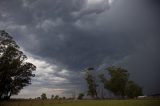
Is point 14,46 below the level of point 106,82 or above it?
above

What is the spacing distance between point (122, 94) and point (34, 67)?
191ft

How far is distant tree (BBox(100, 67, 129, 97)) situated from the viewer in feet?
363

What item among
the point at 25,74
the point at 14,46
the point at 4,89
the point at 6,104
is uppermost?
the point at 14,46

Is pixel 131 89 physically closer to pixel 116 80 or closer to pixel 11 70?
pixel 116 80

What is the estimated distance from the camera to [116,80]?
11081 centimetres

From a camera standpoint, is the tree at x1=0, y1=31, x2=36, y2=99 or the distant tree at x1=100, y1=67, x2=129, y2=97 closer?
the tree at x1=0, y1=31, x2=36, y2=99

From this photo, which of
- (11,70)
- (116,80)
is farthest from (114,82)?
(11,70)

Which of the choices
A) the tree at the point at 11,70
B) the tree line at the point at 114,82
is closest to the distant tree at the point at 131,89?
the tree line at the point at 114,82

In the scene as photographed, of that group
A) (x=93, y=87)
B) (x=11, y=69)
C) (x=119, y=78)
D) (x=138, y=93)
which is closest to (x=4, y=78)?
(x=11, y=69)

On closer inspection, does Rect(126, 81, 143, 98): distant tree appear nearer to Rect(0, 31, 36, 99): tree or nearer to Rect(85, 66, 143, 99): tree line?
Rect(85, 66, 143, 99): tree line

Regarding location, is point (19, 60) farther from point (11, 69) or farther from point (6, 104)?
point (6, 104)

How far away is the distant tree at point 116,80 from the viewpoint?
111 metres

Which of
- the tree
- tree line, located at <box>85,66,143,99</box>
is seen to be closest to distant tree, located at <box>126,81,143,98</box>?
tree line, located at <box>85,66,143,99</box>

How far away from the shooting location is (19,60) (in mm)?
76250
